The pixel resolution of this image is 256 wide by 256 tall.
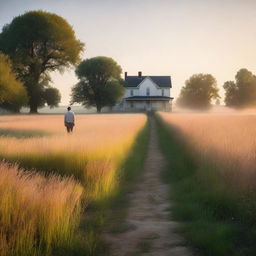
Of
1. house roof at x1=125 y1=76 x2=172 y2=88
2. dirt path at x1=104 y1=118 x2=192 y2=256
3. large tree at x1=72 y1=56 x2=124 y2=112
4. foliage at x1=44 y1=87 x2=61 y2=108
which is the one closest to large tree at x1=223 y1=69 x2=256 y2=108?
house roof at x1=125 y1=76 x2=172 y2=88

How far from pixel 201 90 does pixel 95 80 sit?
40.6 m

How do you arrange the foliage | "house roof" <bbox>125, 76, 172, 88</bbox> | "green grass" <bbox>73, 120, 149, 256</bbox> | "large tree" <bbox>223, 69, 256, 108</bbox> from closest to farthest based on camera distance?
1. "green grass" <bbox>73, 120, 149, 256</bbox>
2. the foliage
3. "large tree" <bbox>223, 69, 256, 108</bbox>
4. "house roof" <bbox>125, 76, 172, 88</bbox>

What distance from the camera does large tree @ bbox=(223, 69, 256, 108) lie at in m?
97.2

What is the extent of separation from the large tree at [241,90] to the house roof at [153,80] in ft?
44.5

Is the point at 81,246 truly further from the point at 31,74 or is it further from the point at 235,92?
the point at 235,92

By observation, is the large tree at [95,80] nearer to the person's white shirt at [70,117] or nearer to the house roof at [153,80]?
the house roof at [153,80]

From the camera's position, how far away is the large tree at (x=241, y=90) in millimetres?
97250

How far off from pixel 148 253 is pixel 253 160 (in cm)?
455

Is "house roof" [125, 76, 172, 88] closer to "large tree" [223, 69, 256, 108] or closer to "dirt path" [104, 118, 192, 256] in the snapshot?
"large tree" [223, 69, 256, 108]

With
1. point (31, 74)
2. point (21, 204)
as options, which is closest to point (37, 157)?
point (21, 204)

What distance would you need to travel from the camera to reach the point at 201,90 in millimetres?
118812

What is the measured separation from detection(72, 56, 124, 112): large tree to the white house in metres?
8.66

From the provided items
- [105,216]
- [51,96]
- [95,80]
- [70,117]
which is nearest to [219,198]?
[105,216]

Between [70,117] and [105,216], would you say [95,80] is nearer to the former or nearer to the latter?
[70,117]
